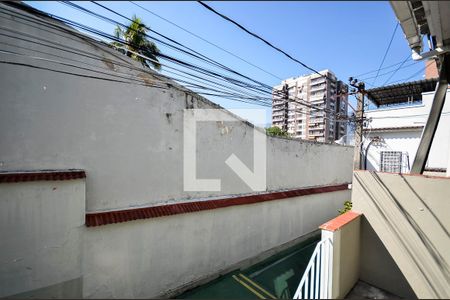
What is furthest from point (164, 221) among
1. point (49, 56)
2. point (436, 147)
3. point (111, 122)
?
point (436, 147)

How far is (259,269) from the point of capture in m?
7.23

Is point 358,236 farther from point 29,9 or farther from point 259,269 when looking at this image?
point 29,9

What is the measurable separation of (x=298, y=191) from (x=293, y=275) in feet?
10.7

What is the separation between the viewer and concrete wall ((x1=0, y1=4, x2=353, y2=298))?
4195 mm

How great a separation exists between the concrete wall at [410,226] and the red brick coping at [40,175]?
602 cm

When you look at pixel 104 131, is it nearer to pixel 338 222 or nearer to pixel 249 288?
pixel 338 222

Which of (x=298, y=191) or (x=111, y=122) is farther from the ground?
(x=111, y=122)

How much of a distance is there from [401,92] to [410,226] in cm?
1521

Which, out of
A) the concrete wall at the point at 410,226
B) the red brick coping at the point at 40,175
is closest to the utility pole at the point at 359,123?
the concrete wall at the point at 410,226

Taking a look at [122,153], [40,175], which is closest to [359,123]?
[122,153]

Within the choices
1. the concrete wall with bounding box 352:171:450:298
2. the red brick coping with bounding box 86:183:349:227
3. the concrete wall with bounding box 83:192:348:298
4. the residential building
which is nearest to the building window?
the residential building

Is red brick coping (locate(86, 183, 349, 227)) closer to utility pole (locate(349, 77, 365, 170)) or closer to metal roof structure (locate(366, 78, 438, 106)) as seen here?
utility pole (locate(349, 77, 365, 170))

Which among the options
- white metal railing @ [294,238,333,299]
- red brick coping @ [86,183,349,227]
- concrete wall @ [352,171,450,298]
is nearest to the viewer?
white metal railing @ [294,238,333,299]

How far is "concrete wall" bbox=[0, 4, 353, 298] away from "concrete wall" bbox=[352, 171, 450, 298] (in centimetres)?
338
